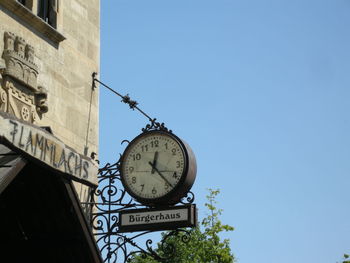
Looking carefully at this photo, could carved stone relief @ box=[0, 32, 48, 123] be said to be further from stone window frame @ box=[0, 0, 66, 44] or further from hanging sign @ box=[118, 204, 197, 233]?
hanging sign @ box=[118, 204, 197, 233]

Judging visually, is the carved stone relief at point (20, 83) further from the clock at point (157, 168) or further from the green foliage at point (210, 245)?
the green foliage at point (210, 245)

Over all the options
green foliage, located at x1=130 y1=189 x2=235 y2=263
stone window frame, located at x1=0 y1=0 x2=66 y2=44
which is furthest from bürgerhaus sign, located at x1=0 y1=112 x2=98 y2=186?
green foliage, located at x1=130 y1=189 x2=235 y2=263

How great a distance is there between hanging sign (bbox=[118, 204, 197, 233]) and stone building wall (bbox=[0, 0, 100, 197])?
46.8 inches

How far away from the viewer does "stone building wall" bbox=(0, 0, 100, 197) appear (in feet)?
39.8

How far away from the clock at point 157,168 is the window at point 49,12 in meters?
2.61

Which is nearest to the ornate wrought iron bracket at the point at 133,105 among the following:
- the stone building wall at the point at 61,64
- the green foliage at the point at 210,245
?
the stone building wall at the point at 61,64

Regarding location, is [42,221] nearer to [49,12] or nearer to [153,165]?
[153,165]

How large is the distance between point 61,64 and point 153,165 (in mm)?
2482

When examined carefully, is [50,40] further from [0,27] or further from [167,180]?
[167,180]


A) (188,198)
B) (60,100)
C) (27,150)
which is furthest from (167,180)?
(27,150)

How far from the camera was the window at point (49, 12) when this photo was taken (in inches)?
530

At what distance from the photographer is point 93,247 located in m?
10.5

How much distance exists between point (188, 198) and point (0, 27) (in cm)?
409

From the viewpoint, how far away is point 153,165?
42.2 ft
